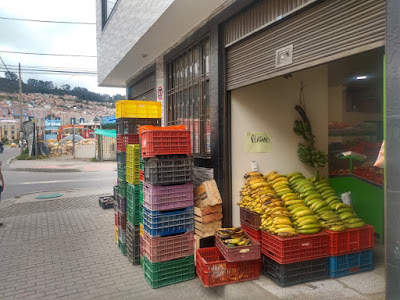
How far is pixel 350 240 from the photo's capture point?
13.0 ft

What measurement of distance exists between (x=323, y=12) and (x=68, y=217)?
745 centimetres

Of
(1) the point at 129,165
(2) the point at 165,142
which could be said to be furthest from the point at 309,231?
(1) the point at 129,165

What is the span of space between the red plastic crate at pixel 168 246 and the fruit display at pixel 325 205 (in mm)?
1833

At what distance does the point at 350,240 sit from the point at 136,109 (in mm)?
4026

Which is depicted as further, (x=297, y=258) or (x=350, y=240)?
(x=350, y=240)

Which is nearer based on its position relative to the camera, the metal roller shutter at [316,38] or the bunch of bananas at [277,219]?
the metal roller shutter at [316,38]

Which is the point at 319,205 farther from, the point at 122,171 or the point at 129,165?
the point at 122,171

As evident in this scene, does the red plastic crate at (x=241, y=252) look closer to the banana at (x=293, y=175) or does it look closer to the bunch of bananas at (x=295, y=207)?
the bunch of bananas at (x=295, y=207)

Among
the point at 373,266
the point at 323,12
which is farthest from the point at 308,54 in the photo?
the point at 373,266

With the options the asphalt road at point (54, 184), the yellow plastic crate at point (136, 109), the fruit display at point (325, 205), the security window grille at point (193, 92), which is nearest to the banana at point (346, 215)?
the fruit display at point (325, 205)

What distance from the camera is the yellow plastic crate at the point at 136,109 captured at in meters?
5.36

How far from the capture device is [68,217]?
25.9ft

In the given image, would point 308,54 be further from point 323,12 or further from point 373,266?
point 373,266

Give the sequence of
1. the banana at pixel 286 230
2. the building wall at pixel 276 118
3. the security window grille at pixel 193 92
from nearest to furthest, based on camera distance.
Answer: the banana at pixel 286 230 < the building wall at pixel 276 118 < the security window grille at pixel 193 92
